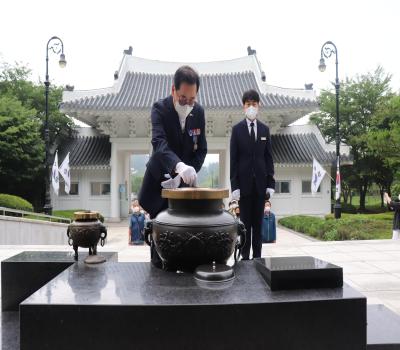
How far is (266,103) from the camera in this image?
56.8 ft

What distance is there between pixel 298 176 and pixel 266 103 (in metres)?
4.00

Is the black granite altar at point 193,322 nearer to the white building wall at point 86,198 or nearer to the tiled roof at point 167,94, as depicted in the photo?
the tiled roof at point 167,94

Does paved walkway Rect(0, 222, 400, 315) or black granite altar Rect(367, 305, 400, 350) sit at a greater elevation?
black granite altar Rect(367, 305, 400, 350)

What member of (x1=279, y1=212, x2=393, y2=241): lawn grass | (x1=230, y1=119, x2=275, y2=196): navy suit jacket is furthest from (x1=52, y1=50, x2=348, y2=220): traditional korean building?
(x1=230, y1=119, x2=275, y2=196): navy suit jacket

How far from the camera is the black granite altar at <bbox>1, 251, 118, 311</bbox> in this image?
3041 millimetres

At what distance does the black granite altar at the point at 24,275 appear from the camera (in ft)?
9.98

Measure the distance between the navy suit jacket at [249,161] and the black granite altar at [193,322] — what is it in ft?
6.96

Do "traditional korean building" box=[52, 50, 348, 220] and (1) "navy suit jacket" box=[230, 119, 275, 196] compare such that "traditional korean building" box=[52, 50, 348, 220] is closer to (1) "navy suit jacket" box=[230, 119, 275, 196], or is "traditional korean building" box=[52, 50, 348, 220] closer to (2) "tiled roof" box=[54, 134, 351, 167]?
(2) "tiled roof" box=[54, 134, 351, 167]

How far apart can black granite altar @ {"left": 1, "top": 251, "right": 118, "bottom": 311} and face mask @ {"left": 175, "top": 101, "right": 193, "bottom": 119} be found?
143 centimetres

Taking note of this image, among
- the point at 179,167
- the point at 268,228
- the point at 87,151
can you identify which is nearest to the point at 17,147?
the point at 87,151

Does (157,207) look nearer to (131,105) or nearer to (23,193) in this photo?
(131,105)

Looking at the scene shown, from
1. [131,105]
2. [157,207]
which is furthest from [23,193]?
[157,207]

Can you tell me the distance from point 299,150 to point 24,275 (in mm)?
17431

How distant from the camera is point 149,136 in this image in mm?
17906
